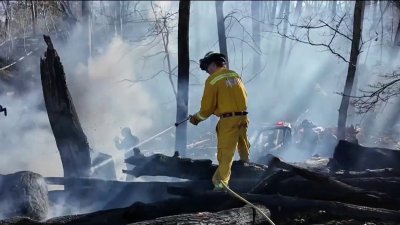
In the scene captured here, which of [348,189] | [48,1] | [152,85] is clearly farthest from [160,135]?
[348,189]

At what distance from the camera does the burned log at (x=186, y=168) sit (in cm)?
639

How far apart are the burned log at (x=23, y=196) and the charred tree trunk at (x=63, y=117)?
1.52 meters

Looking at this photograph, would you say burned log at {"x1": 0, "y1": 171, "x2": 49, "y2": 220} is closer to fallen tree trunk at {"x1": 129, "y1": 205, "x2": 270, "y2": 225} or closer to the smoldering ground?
fallen tree trunk at {"x1": 129, "y1": 205, "x2": 270, "y2": 225}

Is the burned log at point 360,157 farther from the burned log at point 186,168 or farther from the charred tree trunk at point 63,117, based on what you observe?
the charred tree trunk at point 63,117

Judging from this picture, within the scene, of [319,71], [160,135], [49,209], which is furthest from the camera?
[319,71]

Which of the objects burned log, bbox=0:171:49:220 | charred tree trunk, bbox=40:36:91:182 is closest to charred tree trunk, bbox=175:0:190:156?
charred tree trunk, bbox=40:36:91:182

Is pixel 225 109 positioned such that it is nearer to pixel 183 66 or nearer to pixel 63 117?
pixel 63 117

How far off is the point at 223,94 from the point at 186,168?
1239 millimetres

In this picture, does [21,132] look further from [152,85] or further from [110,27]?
[110,27]

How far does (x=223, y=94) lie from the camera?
6098mm

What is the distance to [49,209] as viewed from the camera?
6.27 m

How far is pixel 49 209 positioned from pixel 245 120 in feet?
9.79

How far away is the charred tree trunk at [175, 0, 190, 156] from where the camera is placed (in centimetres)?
1027

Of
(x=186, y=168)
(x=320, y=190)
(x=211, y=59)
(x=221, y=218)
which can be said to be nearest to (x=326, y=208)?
(x=320, y=190)
